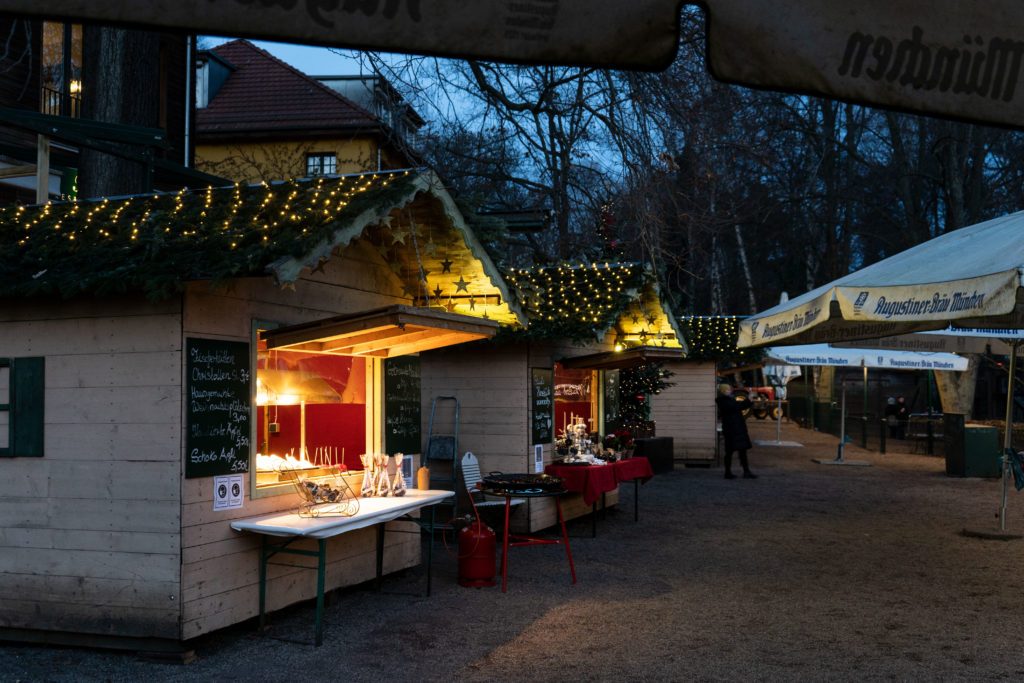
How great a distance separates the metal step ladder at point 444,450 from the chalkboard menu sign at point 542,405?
37.9 inches

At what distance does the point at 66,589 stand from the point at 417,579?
11.0ft

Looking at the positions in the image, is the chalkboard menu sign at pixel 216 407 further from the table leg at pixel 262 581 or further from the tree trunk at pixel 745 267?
the tree trunk at pixel 745 267

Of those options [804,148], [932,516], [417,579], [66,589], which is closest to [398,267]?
[417,579]

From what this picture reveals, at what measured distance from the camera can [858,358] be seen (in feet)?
67.6

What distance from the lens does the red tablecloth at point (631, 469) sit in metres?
12.1

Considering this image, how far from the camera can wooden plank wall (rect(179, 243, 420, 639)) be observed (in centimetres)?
638

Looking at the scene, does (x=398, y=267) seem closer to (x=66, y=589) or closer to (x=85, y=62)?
(x=66, y=589)

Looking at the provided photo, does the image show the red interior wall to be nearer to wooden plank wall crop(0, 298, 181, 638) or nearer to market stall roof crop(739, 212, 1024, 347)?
wooden plank wall crop(0, 298, 181, 638)

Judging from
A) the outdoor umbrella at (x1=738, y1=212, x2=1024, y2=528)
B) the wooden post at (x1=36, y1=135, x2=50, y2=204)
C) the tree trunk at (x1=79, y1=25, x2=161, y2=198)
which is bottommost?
the outdoor umbrella at (x1=738, y1=212, x2=1024, y2=528)

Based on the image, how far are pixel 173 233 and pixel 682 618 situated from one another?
467 cm

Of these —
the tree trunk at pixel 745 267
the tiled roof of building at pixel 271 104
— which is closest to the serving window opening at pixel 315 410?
the tiled roof of building at pixel 271 104

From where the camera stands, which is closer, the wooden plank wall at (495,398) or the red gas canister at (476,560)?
the red gas canister at (476,560)

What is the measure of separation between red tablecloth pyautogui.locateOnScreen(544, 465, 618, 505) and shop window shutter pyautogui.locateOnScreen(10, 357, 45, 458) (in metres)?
5.98

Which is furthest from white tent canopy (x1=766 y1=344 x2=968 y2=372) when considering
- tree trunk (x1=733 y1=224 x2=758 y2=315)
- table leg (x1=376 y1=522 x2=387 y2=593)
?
tree trunk (x1=733 y1=224 x2=758 y2=315)
